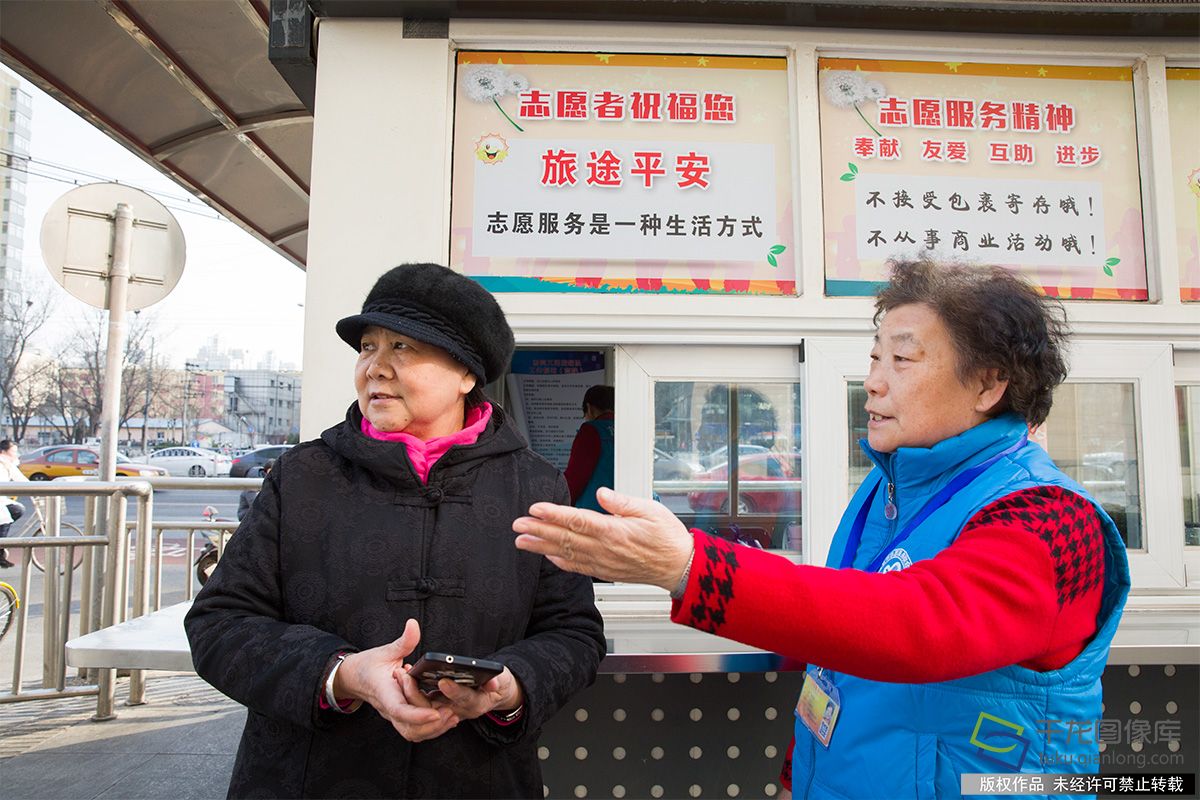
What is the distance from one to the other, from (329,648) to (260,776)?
0.31m

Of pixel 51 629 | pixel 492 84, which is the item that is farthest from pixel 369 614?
pixel 51 629

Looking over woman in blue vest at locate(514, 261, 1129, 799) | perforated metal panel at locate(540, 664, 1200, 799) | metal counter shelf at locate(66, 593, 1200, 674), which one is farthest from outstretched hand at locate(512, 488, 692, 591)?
perforated metal panel at locate(540, 664, 1200, 799)

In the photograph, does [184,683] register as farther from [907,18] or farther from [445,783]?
[907,18]

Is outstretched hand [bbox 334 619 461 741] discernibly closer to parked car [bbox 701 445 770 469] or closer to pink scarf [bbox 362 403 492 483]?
pink scarf [bbox 362 403 492 483]

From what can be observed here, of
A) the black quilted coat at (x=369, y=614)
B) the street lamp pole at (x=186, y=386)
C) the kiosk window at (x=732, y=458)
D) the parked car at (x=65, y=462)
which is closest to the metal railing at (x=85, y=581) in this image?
the kiosk window at (x=732, y=458)

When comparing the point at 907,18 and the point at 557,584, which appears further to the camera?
the point at 907,18

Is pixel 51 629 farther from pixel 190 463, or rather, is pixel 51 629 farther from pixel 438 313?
pixel 190 463

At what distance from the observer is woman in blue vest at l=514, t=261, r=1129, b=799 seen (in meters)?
1.07

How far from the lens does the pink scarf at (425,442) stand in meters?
1.54

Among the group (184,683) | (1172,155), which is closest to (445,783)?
(1172,155)

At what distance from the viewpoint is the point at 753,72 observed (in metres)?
2.82

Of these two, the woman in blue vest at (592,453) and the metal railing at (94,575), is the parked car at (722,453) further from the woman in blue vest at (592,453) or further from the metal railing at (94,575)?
the metal railing at (94,575)

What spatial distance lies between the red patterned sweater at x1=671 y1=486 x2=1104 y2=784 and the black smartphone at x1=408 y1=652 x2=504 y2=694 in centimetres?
32

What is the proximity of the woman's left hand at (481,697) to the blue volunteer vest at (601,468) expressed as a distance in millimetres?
2646
